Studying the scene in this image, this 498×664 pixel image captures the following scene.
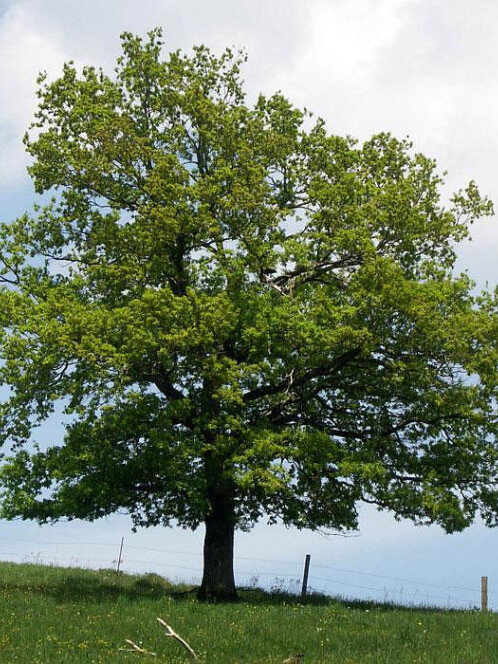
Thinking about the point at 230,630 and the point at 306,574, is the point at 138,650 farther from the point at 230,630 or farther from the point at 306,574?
the point at 306,574

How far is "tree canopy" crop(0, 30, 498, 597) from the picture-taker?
2691 centimetres

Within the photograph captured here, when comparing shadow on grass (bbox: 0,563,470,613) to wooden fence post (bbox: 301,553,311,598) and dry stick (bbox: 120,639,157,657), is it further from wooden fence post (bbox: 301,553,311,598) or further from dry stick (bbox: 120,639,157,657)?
dry stick (bbox: 120,639,157,657)

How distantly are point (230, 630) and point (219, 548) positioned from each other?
727 centimetres

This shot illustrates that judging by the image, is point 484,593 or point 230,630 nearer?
point 230,630

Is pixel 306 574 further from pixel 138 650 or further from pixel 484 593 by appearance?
pixel 138 650

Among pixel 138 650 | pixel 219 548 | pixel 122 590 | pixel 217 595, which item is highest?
pixel 219 548

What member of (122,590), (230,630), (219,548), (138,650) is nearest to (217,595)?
(219,548)

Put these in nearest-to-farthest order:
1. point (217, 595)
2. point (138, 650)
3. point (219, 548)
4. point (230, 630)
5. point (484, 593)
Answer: point (138, 650) < point (230, 630) < point (217, 595) < point (219, 548) < point (484, 593)

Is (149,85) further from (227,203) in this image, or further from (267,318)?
(267,318)

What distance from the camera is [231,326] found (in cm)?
2669

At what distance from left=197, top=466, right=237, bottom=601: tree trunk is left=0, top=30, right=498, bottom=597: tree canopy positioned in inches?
3.1

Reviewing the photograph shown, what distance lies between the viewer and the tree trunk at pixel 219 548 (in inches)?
1125

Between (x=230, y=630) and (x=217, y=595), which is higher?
(x=217, y=595)

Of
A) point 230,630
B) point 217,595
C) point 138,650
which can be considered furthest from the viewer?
point 217,595
